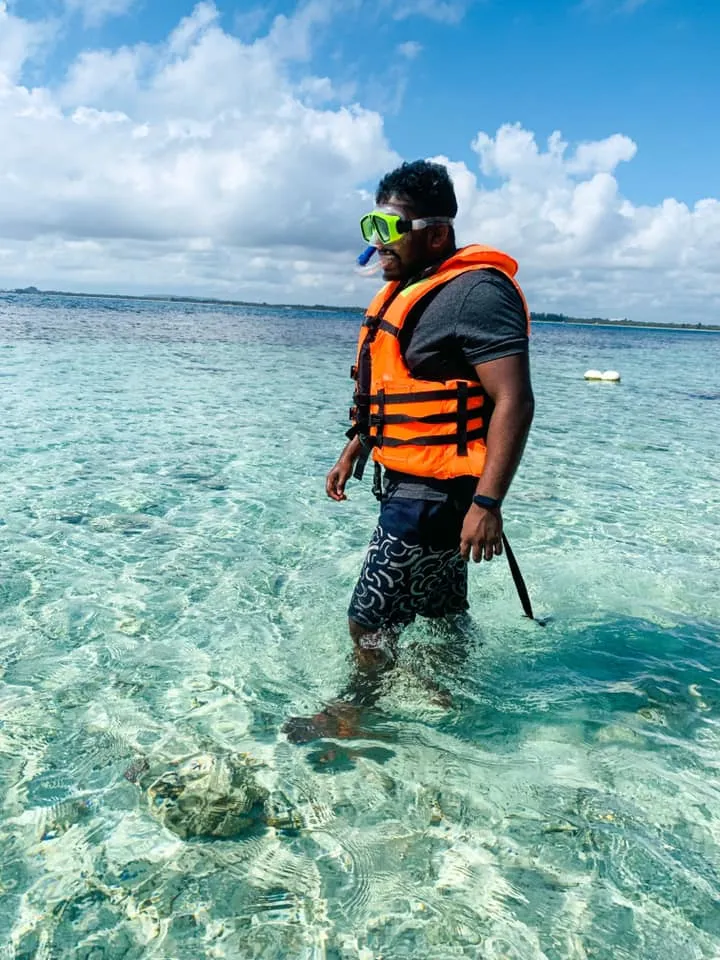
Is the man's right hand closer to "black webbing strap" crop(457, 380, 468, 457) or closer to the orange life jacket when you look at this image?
the orange life jacket

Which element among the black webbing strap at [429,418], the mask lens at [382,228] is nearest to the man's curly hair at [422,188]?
the mask lens at [382,228]

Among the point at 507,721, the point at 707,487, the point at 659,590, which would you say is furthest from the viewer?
the point at 707,487

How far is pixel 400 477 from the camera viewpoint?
11.9 ft

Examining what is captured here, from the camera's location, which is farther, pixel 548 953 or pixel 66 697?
pixel 66 697

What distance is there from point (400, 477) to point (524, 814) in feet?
5.70

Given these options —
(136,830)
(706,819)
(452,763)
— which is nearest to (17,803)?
(136,830)

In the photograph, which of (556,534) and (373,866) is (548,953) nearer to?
(373,866)

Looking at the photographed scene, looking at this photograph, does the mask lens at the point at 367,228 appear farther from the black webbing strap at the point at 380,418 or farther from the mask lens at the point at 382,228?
the black webbing strap at the point at 380,418

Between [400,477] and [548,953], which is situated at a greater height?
[400,477]

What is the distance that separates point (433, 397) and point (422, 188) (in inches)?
40.3

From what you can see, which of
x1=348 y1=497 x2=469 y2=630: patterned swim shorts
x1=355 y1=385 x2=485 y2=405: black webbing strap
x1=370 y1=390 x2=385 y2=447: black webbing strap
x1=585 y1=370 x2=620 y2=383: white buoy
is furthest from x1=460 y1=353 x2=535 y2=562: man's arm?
x1=585 y1=370 x2=620 y2=383: white buoy

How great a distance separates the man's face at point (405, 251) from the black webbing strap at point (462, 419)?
0.69m

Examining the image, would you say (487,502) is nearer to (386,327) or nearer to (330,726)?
(386,327)

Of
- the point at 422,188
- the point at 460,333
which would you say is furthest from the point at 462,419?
the point at 422,188
